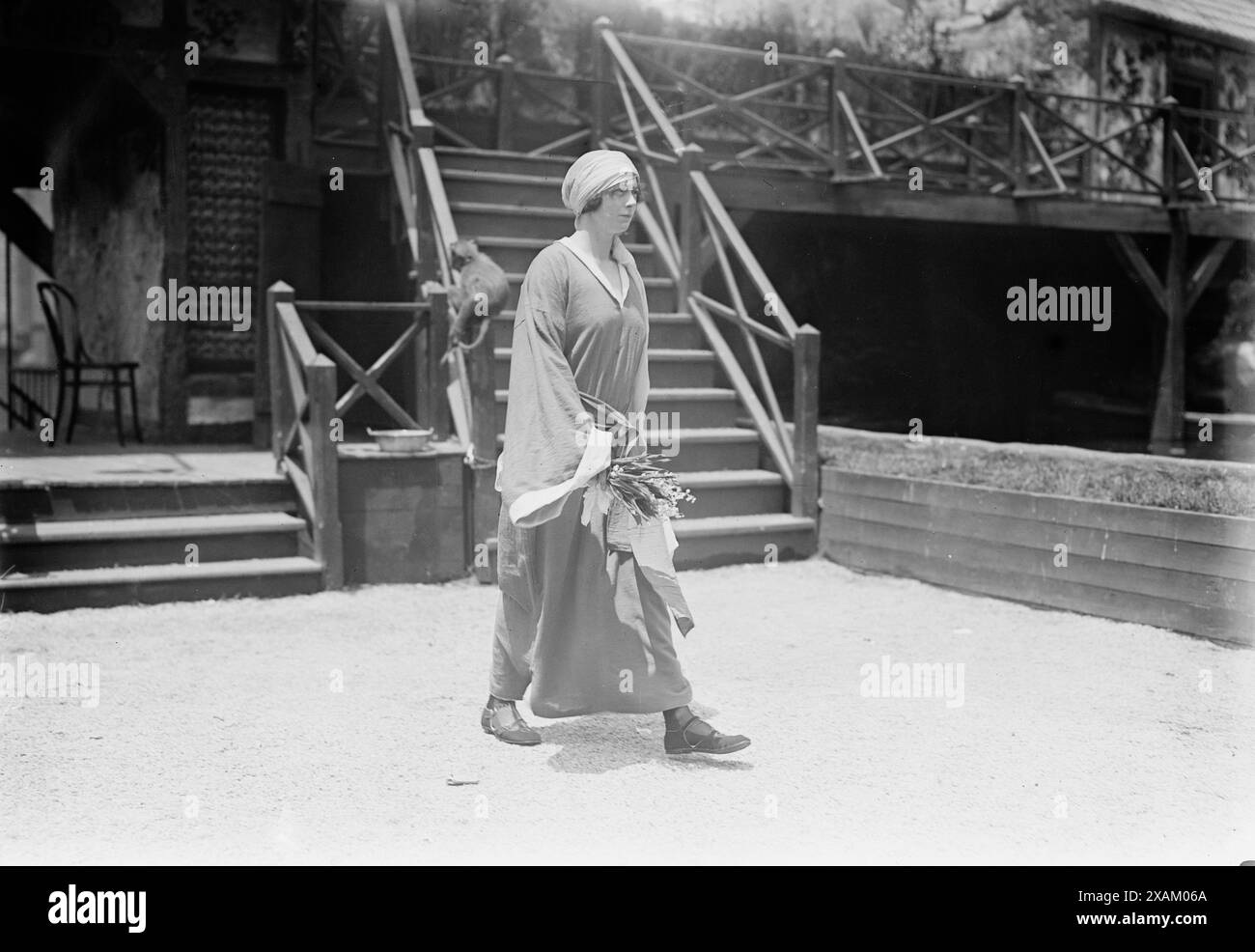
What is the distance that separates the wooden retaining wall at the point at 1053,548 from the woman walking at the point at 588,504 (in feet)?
9.11

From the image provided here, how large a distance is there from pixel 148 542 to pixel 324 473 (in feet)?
3.05

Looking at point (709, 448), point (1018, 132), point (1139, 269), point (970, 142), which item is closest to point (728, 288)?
point (709, 448)

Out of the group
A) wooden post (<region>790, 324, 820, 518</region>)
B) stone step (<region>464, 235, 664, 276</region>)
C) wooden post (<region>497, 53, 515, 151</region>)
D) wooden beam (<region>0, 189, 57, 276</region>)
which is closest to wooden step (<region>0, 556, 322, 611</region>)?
stone step (<region>464, 235, 664, 276</region>)

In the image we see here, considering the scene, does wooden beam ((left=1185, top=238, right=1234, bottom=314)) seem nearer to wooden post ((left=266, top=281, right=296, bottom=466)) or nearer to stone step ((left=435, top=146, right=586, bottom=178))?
stone step ((left=435, top=146, right=586, bottom=178))

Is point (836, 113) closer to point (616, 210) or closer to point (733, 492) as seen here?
point (733, 492)

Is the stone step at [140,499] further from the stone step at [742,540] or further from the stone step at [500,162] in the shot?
the stone step at [500,162]

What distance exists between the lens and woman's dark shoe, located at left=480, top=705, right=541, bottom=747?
443 cm

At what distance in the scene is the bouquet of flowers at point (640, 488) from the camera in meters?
4.17

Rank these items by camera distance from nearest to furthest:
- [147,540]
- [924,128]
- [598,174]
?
[598,174] → [147,540] → [924,128]

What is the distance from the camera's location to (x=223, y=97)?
9.82m

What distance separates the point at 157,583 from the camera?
6641mm

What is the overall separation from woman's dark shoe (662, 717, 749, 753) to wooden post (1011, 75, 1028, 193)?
8902mm

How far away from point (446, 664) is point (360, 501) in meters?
1.70
